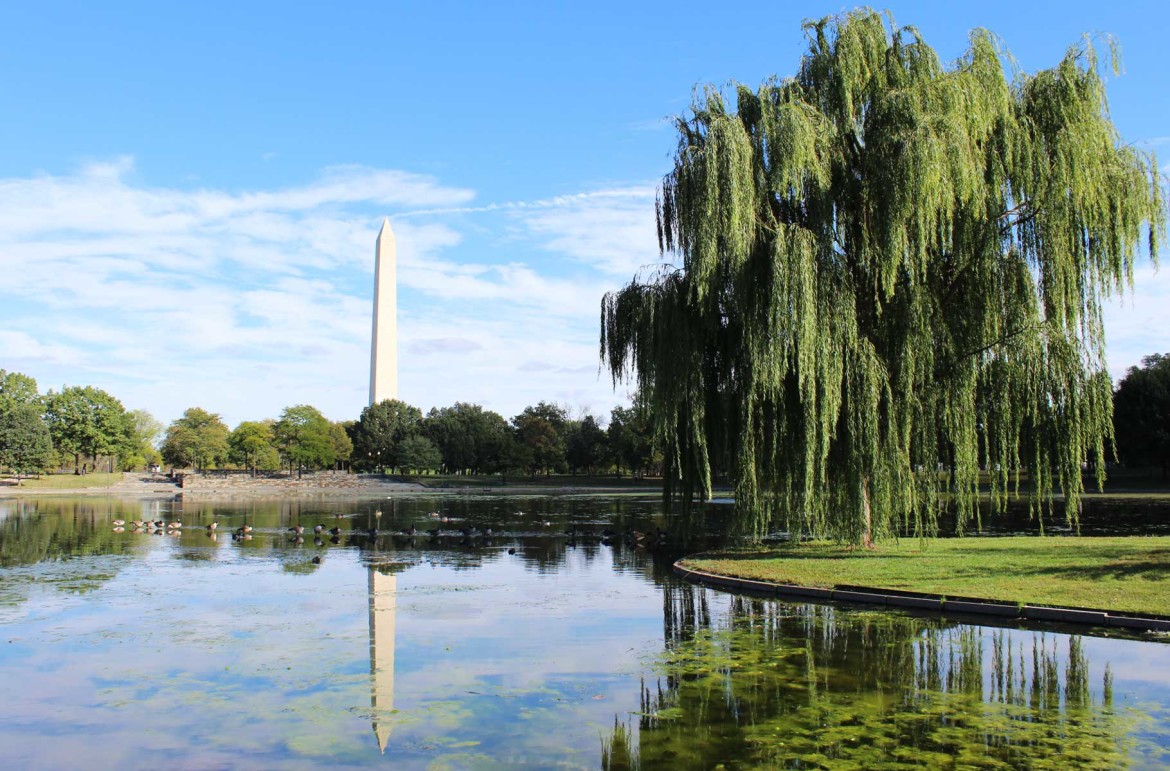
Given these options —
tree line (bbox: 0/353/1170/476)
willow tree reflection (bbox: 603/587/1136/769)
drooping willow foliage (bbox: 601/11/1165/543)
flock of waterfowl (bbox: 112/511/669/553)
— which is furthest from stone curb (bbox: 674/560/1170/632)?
tree line (bbox: 0/353/1170/476)

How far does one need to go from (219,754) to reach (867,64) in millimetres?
19333

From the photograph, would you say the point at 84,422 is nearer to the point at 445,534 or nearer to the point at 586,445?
the point at 586,445

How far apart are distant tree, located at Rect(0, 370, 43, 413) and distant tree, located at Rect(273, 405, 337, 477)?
37.3 metres

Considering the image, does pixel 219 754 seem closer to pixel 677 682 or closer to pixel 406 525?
pixel 677 682

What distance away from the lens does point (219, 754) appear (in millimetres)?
8758

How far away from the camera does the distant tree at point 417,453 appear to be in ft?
388

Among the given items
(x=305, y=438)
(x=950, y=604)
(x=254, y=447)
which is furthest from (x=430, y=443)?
(x=950, y=604)

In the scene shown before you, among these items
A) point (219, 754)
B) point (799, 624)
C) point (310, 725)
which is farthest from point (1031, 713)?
point (219, 754)

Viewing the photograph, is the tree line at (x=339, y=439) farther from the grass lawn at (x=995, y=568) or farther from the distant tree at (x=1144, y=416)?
the grass lawn at (x=995, y=568)

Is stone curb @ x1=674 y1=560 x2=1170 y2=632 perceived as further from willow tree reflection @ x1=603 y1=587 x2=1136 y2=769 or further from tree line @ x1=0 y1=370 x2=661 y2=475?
tree line @ x1=0 y1=370 x2=661 y2=475

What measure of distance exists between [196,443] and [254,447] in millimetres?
10601

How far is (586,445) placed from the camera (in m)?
118

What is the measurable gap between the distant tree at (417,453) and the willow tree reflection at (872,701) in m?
106

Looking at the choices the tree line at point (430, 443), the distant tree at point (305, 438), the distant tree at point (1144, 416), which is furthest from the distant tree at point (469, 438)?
the distant tree at point (1144, 416)
